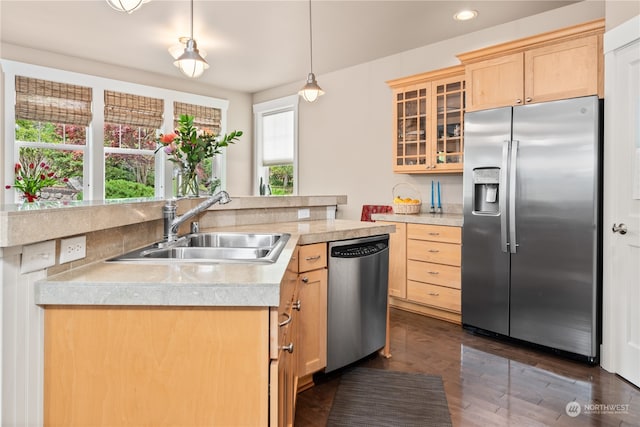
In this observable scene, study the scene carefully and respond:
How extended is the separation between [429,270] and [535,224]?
108 centimetres

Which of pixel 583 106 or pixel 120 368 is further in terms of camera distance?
pixel 583 106

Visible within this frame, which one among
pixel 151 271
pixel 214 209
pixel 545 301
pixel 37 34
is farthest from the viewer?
pixel 37 34

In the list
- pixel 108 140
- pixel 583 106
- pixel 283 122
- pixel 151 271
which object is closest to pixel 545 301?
pixel 583 106

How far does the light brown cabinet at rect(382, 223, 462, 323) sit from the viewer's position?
11.7 feet

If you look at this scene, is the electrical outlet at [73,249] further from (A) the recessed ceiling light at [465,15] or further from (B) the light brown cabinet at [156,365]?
(A) the recessed ceiling light at [465,15]

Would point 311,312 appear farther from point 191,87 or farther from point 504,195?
point 191,87

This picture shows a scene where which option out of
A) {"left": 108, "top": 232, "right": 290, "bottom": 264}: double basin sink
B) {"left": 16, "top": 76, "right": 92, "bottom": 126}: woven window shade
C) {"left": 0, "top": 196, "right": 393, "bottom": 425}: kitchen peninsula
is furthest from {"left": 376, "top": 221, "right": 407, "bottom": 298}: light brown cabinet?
{"left": 16, "top": 76, "right": 92, "bottom": 126}: woven window shade

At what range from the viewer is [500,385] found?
243 cm

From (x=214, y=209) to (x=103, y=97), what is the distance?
133 inches

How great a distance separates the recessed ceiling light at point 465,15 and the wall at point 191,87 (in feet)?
12.4

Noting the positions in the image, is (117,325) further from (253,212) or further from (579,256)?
(579,256)

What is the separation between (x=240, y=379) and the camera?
111 centimetres

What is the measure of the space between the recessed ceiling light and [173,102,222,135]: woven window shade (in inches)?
144

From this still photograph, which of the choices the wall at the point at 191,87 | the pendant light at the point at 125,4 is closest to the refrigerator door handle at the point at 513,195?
the pendant light at the point at 125,4
